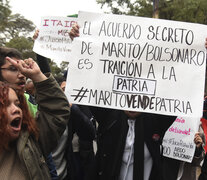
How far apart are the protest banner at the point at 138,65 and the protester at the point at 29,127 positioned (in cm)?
44

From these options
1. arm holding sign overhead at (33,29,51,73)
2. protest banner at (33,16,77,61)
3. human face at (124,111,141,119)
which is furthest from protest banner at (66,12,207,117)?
protest banner at (33,16,77,61)

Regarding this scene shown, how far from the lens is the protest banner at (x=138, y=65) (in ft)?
6.97

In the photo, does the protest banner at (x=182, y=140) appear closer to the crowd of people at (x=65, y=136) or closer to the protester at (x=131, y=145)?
the crowd of people at (x=65, y=136)

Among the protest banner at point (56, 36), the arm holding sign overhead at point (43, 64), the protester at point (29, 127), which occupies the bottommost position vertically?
the protester at point (29, 127)

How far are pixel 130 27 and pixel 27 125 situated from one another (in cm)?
125

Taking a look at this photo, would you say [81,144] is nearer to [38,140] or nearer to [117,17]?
[38,140]

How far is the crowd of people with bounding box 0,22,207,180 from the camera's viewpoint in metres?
1.50

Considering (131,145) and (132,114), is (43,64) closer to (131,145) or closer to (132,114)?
(132,114)

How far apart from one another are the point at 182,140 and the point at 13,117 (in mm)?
2127

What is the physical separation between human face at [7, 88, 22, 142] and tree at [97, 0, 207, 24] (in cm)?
1179

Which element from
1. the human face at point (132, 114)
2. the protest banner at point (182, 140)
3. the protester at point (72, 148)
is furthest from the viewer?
the protest banner at point (182, 140)

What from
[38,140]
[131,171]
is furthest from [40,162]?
[131,171]

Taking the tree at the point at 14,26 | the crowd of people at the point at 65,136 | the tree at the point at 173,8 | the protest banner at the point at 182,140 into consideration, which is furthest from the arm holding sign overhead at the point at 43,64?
the tree at the point at 14,26

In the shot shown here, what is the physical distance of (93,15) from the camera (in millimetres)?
2258
